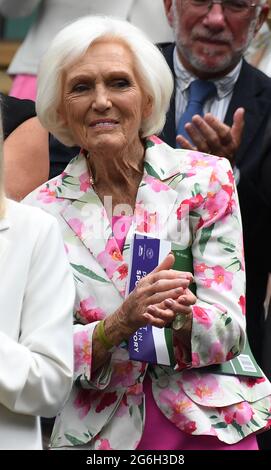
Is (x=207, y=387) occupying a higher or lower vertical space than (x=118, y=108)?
lower

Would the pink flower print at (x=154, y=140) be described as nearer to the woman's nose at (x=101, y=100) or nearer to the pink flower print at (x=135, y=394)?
the woman's nose at (x=101, y=100)

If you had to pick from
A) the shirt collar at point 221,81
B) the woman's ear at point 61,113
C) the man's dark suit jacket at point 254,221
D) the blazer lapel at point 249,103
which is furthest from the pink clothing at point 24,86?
the woman's ear at point 61,113

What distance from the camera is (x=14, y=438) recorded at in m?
4.20

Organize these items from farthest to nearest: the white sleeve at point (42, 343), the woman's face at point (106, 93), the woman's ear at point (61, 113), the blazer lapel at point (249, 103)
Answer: the blazer lapel at point (249, 103)
the woman's ear at point (61, 113)
the woman's face at point (106, 93)
the white sleeve at point (42, 343)

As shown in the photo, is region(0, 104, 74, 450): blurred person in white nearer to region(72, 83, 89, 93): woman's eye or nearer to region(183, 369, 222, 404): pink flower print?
region(183, 369, 222, 404): pink flower print

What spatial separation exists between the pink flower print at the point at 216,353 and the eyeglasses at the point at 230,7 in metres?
1.91

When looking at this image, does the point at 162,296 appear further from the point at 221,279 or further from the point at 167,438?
the point at 167,438

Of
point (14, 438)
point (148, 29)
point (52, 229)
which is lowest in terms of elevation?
point (148, 29)

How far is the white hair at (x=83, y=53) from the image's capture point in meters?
5.24

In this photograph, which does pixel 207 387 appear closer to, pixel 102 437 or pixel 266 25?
pixel 102 437

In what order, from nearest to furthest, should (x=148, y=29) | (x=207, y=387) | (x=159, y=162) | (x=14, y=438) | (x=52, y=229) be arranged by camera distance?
(x=14, y=438)
(x=52, y=229)
(x=207, y=387)
(x=159, y=162)
(x=148, y=29)

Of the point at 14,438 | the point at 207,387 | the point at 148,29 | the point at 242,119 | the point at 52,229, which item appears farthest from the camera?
the point at 148,29

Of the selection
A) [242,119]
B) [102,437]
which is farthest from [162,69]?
[102,437]

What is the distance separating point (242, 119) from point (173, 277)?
124cm
